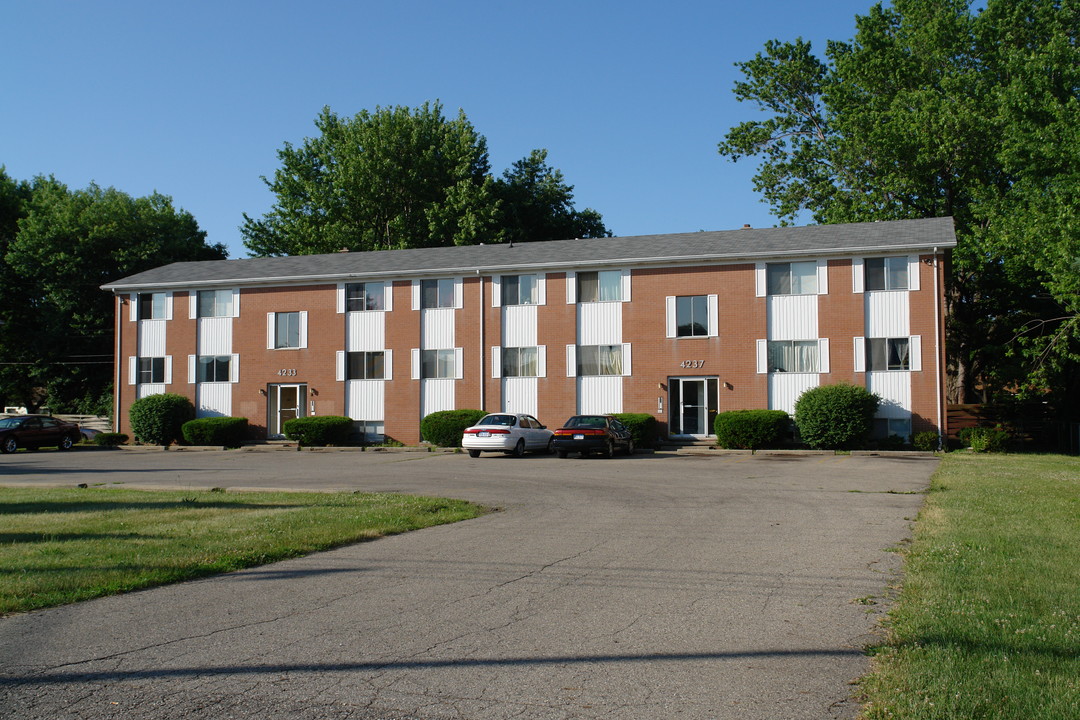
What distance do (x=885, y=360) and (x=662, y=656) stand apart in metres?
28.4

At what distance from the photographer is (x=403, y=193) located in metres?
57.0

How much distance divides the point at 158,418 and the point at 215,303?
18.7ft

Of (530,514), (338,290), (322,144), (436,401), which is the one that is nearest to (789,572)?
(530,514)

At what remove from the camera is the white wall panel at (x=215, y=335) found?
131 feet

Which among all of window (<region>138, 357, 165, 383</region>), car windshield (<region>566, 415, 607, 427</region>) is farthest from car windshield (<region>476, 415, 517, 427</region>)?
window (<region>138, 357, 165, 383</region>)

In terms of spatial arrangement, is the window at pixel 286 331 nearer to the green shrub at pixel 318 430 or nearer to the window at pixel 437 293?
the green shrub at pixel 318 430

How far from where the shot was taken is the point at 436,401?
121 feet

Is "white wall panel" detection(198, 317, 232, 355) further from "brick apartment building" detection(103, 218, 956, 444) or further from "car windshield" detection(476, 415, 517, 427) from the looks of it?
"car windshield" detection(476, 415, 517, 427)

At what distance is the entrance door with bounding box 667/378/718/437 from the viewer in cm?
3391

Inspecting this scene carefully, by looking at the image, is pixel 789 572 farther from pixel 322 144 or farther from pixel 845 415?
pixel 322 144

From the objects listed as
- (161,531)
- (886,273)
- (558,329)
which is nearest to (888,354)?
(886,273)

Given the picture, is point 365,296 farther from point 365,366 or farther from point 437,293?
point 437,293

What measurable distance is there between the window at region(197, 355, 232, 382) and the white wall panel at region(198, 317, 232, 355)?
0.73ft

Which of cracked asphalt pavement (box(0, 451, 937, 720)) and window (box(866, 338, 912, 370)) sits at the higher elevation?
window (box(866, 338, 912, 370))
